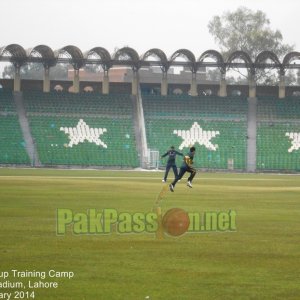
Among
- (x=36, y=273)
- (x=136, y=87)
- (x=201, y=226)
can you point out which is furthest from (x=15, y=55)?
(x=36, y=273)

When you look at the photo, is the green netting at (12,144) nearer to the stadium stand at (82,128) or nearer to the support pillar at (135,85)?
the stadium stand at (82,128)

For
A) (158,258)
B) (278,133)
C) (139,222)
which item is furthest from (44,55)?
(158,258)

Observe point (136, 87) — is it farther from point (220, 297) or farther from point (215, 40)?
point (220, 297)

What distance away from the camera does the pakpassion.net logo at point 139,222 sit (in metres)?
25.5

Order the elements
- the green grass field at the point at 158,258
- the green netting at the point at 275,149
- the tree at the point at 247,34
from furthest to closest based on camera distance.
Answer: the tree at the point at 247,34, the green netting at the point at 275,149, the green grass field at the point at 158,258

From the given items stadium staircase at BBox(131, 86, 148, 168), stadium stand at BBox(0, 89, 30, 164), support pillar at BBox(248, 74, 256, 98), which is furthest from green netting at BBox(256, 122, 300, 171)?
stadium stand at BBox(0, 89, 30, 164)

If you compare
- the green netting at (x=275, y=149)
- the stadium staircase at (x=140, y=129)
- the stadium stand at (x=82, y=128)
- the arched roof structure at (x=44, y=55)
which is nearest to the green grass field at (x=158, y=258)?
the stadium stand at (x=82, y=128)

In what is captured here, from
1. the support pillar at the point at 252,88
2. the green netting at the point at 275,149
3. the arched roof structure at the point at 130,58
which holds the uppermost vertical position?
the arched roof structure at the point at 130,58

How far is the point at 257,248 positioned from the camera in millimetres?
22766

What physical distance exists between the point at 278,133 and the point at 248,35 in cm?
5154

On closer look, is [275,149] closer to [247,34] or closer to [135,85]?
[135,85]

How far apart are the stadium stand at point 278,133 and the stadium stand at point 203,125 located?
5.74ft

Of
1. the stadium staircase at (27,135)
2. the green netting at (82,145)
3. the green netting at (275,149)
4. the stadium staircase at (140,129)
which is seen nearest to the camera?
the stadium staircase at (27,135)

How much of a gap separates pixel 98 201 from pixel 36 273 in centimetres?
1882
